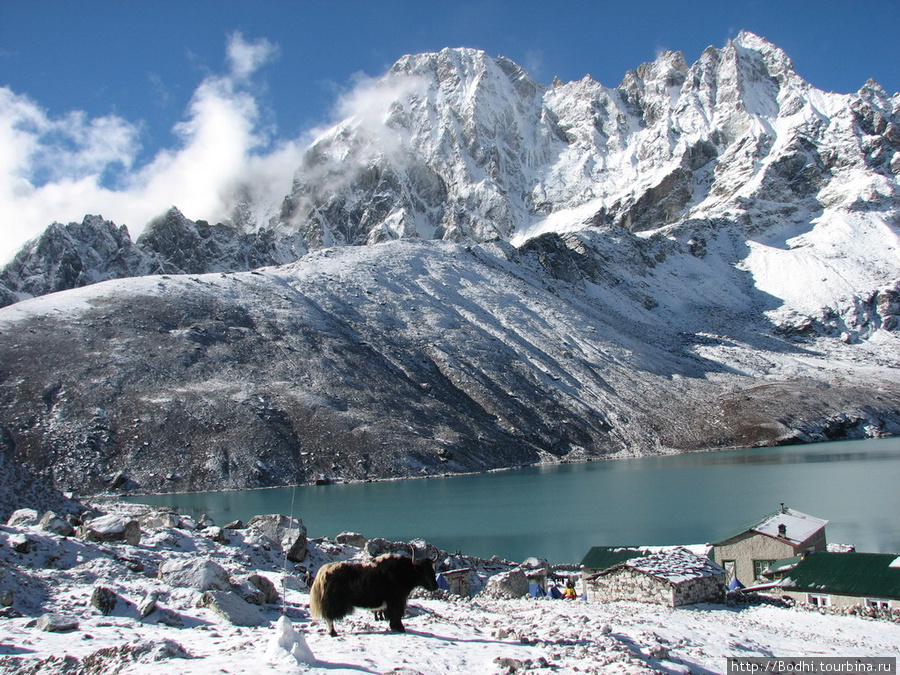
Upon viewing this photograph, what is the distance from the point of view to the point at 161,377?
329 feet

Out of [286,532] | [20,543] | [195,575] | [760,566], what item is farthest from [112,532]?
[760,566]

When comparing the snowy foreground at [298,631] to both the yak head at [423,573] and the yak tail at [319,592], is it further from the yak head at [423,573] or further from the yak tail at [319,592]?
the yak head at [423,573]

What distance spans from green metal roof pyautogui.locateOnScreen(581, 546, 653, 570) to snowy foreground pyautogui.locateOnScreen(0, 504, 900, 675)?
7.02 meters

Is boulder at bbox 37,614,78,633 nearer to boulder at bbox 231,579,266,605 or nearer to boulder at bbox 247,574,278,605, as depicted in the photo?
boulder at bbox 231,579,266,605

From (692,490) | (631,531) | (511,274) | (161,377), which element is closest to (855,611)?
(631,531)

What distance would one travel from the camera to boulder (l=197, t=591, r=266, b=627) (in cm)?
1510

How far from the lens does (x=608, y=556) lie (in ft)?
102

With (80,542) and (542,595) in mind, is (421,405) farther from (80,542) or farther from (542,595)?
(80,542)

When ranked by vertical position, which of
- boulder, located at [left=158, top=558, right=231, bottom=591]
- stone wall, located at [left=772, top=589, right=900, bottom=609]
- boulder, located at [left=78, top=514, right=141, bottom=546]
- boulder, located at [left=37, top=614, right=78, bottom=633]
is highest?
boulder, located at [left=78, top=514, right=141, bottom=546]

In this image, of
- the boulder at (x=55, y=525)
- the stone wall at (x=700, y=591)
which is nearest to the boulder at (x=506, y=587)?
the stone wall at (x=700, y=591)

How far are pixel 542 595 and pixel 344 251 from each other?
147 metres

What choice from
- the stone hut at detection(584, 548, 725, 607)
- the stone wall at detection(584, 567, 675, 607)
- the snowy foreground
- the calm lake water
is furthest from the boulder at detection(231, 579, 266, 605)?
the calm lake water

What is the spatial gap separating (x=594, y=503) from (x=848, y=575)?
36539mm

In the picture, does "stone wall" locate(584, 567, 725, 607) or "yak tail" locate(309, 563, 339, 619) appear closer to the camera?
"yak tail" locate(309, 563, 339, 619)
